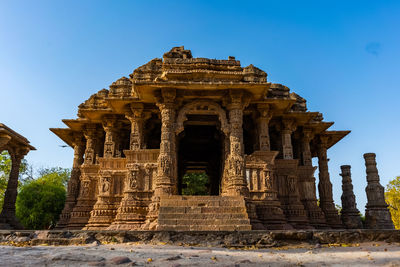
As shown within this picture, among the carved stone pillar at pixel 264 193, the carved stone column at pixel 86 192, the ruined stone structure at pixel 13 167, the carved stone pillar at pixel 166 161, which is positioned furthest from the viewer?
the ruined stone structure at pixel 13 167

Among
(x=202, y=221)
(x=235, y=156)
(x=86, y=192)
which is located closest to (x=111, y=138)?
(x=86, y=192)

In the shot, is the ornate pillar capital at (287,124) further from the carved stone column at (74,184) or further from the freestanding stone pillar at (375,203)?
the carved stone column at (74,184)

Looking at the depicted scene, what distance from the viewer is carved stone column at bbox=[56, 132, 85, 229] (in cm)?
1416

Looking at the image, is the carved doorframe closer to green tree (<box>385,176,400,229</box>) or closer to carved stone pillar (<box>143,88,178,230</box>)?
carved stone pillar (<box>143,88,178,230</box>)

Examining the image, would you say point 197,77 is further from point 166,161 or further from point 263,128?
point 263,128

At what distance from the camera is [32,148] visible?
1667 centimetres

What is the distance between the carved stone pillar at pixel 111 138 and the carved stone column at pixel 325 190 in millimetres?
10590

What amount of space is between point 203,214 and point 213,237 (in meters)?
2.35

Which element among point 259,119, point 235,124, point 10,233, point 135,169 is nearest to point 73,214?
point 135,169

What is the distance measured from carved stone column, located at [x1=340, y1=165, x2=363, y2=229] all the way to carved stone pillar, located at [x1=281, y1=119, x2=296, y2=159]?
4.83 meters

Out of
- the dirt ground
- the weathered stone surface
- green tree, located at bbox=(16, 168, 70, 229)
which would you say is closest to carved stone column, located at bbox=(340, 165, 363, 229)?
the dirt ground

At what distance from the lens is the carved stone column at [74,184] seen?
46.5 ft

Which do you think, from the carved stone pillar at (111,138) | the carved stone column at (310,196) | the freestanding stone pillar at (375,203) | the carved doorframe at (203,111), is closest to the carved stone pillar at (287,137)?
the carved stone column at (310,196)

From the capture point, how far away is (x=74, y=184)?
14953 millimetres
